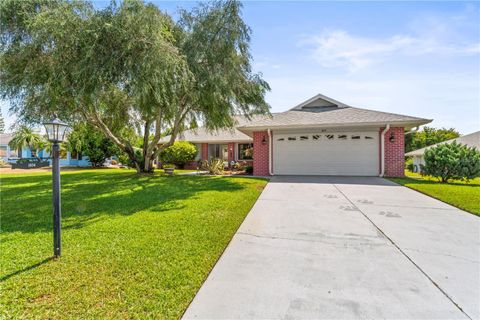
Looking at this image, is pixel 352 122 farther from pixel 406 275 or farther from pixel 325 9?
pixel 406 275

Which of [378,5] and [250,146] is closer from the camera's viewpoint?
[378,5]

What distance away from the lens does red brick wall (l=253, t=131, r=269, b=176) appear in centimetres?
1344

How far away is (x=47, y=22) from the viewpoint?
7.24m

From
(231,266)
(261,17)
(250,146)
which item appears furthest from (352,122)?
(231,266)

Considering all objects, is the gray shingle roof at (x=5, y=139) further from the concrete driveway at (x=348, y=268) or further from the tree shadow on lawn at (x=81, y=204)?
the concrete driveway at (x=348, y=268)

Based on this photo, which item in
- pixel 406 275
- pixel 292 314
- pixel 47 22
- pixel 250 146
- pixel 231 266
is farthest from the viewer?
pixel 250 146

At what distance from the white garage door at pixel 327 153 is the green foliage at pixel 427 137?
30.8 metres

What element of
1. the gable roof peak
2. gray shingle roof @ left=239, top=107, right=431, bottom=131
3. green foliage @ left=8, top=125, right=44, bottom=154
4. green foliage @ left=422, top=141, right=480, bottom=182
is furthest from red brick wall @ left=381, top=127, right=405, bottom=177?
green foliage @ left=8, top=125, right=44, bottom=154

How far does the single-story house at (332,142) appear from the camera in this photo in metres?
11.8

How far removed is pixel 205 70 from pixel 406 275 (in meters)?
8.81

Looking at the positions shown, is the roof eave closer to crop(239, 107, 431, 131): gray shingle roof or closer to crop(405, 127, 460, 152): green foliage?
crop(239, 107, 431, 131): gray shingle roof

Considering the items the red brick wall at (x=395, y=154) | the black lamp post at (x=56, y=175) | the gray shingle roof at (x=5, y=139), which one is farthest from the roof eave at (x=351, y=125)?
the gray shingle roof at (x=5, y=139)

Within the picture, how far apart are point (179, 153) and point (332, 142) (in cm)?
1155

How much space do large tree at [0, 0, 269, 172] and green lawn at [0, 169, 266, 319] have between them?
4.11 metres
